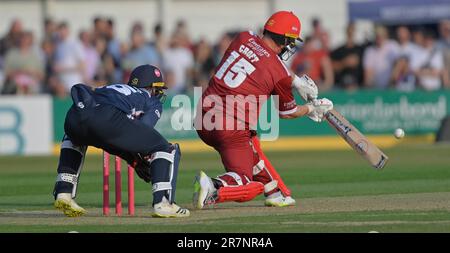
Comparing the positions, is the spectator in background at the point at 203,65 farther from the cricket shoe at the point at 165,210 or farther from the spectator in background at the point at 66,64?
the cricket shoe at the point at 165,210

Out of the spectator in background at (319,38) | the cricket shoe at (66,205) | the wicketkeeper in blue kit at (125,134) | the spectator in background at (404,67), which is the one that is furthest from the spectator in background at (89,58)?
the wicketkeeper in blue kit at (125,134)

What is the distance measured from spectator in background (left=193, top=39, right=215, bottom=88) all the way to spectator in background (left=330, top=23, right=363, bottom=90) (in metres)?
2.76

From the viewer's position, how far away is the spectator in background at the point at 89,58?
2580 cm

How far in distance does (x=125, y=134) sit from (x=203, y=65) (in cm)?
1500

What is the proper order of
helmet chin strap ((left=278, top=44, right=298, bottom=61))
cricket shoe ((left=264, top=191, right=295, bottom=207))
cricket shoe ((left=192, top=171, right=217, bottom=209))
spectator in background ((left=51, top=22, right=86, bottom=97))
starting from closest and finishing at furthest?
cricket shoe ((left=192, top=171, right=217, bottom=209)) → helmet chin strap ((left=278, top=44, right=298, bottom=61)) → cricket shoe ((left=264, top=191, right=295, bottom=207)) → spectator in background ((left=51, top=22, right=86, bottom=97))

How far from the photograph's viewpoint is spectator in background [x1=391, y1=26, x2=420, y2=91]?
87.4 ft

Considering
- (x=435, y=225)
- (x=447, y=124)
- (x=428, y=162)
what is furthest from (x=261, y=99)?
(x=447, y=124)

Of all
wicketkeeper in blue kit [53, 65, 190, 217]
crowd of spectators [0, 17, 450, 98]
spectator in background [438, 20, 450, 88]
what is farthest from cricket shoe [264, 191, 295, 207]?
spectator in background [438, 20, 450, 88]

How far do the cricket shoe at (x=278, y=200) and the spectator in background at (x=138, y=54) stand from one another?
483 inches

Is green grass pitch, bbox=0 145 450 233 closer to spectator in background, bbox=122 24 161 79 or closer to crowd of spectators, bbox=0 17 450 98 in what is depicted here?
crowd of spectators, bbox=0 17 450 98

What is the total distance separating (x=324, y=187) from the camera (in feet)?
52.4

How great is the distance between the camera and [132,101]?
12.1 metres
